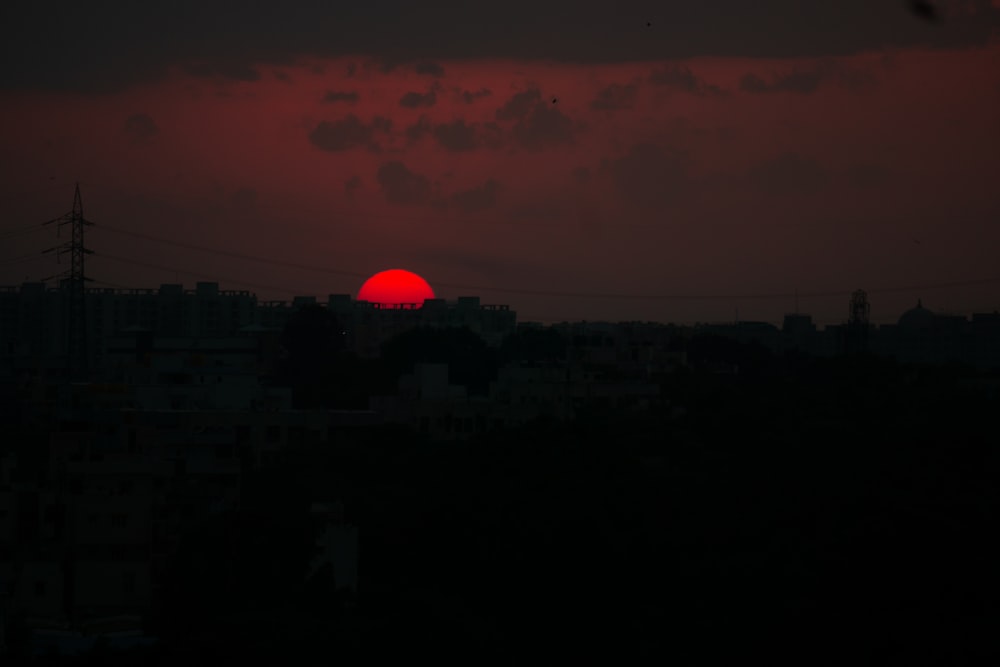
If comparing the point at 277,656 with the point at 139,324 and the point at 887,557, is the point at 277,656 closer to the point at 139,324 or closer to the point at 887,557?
the point at 887,557

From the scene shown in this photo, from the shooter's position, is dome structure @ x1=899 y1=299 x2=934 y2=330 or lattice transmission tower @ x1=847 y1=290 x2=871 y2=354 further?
dome structure @ x1=899 y1=299 x2=934 y2=330

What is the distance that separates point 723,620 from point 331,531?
4.24 meters

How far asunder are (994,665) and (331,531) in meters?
7.05

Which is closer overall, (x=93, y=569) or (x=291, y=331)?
(x=93, y=569)

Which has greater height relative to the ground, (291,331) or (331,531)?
(291,331)

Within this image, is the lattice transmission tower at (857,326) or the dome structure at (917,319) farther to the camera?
the dome structure at (917,319)

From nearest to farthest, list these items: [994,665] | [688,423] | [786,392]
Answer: [994,665] < [688,423] < [786,392]

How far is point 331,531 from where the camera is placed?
17.1 m

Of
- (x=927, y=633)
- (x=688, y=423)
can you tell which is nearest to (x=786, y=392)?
(x=688, y=423)

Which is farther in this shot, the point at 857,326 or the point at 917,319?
the point at 917,319

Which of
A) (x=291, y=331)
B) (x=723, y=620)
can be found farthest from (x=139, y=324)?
(x=723, y=620)

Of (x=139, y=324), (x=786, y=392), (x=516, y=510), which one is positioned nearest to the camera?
(x=516, y=510)

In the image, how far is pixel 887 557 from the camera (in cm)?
1488

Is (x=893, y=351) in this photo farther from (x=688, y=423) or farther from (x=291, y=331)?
(x=688, y=423)
